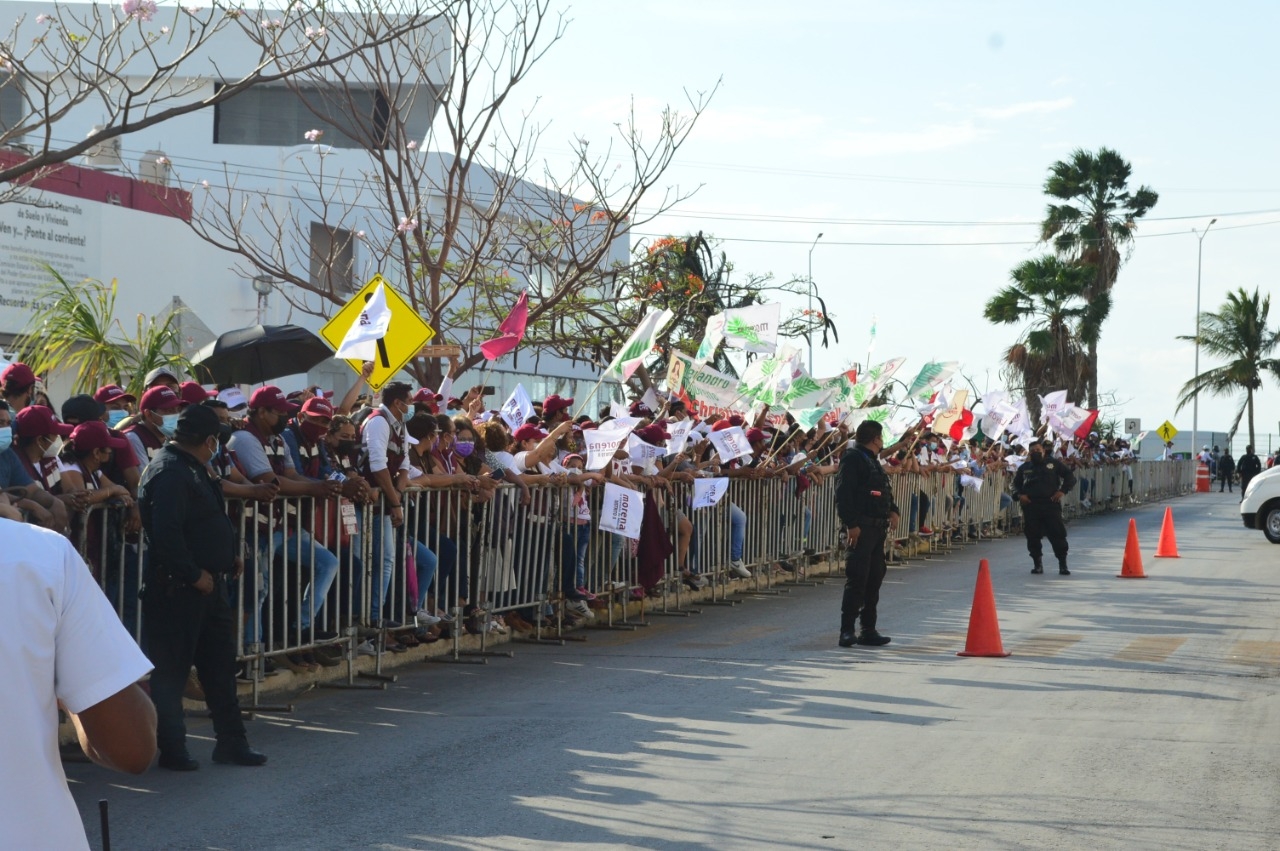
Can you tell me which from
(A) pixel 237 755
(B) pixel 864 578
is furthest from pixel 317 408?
(B) pixel 864 578

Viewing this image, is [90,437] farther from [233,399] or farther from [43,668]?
[43,668]

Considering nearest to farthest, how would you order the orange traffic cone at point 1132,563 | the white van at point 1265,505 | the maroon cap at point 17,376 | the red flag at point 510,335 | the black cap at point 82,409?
1. the black cap at point 82,409
2. the maroon cap at point 17,376
3. the red flag at point 510,335
4. the orange traffic cone at point 1132,563
5. the white van at point 1265,505

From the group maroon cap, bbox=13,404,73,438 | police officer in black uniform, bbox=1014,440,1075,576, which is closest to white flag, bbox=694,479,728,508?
police officer in black uniform, bbox=1014,440,1075,576

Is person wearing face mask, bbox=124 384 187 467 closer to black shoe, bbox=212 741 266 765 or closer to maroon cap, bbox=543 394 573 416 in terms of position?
black shoe, bbox=212 741 266 765

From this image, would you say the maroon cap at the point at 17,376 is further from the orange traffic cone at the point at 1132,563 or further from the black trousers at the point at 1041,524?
the orange traffic cone at the point at 1132,563

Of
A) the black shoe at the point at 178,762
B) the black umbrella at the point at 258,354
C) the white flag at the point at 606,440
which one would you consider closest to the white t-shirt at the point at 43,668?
the black shoe at the point at 178,762

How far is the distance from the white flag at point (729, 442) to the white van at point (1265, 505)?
50.9ft

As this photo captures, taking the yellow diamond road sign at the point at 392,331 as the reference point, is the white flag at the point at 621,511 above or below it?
below

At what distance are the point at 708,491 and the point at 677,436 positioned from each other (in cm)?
85

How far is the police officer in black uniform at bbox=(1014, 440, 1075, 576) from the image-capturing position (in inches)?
826

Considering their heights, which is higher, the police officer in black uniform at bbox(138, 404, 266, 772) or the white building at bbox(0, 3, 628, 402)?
the white building at bbox(0, 3, 628, 402)

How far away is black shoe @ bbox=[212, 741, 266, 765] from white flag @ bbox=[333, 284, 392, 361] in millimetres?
4594

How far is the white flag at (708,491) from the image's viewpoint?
15.2 metres

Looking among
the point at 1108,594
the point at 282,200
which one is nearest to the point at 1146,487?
the point at 282,200
